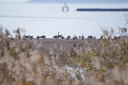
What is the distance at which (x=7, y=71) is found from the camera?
466 cm

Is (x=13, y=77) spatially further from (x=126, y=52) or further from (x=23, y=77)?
(x=126, y=52)

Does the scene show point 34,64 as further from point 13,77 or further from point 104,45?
point 104,45

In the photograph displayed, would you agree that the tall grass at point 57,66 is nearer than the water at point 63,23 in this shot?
Yes

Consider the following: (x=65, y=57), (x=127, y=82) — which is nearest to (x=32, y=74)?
(x=127, y=82)

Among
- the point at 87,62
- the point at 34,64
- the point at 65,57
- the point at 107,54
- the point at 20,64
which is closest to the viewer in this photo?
the point at 34,64

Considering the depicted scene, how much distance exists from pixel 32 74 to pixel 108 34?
5.31 metres

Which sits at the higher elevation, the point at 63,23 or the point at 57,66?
the point at 63,23

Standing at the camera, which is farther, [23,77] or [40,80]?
[23,77]

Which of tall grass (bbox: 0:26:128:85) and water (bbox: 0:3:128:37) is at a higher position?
water (bbox: 0:3:128:37)

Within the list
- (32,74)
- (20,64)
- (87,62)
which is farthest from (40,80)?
(87,62)

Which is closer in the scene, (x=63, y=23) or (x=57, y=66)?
(x=57, y=66)

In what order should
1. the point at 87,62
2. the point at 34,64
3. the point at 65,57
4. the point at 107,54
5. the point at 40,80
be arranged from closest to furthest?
the point at 40,80 < the point at 34,64 < the point at 107,54 < the point at 87,62 < the point at 65,57

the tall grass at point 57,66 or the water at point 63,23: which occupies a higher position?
the water at point 63,23

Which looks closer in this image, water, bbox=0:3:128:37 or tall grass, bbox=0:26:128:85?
tall grass, bbox=0:26:128:85
